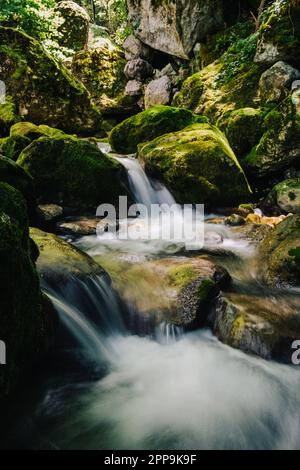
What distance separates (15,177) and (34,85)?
312 inches

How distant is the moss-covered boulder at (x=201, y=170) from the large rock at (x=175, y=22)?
10196 millimetres

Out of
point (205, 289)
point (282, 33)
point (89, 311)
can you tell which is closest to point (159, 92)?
point (282, 33)

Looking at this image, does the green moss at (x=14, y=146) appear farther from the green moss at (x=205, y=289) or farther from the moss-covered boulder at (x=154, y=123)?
the green moss at (x=205, y=289)

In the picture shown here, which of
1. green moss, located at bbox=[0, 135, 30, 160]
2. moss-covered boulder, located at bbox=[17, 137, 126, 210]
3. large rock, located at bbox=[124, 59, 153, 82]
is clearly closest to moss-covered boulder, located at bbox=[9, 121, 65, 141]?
green moss, located at bbox=[0, 135, 30, 160]

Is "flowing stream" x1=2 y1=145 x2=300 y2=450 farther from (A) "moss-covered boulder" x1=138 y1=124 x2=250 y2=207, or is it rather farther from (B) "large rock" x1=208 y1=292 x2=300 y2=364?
(A) "moss-covered boulder" x1=138 y1=124 x2=250 y2=207

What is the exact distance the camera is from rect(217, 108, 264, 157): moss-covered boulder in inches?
383

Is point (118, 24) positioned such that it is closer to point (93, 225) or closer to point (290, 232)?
point (93, 225)

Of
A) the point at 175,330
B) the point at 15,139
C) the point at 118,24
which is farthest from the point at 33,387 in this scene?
the point at 118,24

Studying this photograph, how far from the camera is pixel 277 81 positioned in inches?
431

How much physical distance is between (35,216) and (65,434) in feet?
17.8

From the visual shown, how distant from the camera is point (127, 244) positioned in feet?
22.0

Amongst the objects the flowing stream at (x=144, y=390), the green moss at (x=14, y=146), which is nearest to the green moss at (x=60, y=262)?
the flowing stream at (x=144, y=390)

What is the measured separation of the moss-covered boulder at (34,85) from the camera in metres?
12.5

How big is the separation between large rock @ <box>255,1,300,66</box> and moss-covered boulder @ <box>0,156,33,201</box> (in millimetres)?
9445
